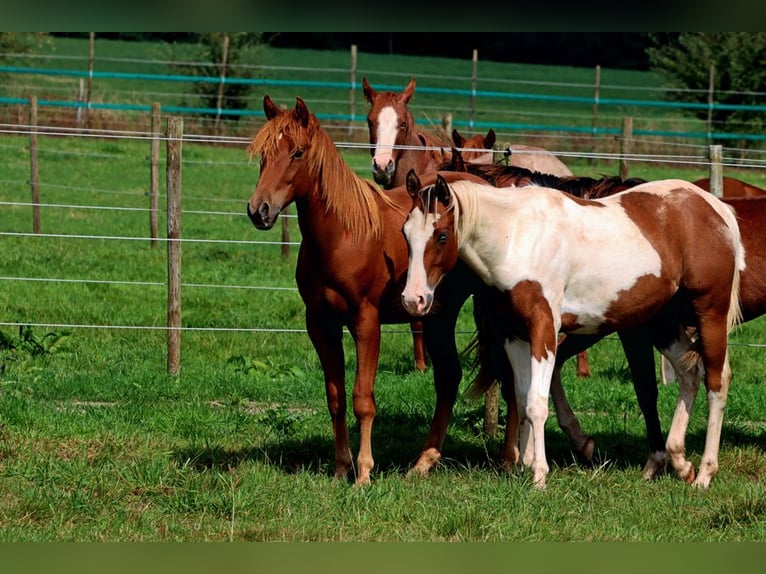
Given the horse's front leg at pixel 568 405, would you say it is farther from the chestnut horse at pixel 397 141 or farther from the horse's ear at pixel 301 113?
the chestnut horse at pixel 397 141

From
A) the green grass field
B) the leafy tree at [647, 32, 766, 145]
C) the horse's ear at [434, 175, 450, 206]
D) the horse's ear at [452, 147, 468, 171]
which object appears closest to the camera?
the green grass field

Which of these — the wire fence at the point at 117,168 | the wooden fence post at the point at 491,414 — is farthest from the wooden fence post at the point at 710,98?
the wooden fence post at the point at 491,414

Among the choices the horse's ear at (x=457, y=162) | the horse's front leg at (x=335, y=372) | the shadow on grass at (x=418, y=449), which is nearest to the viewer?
the horse's front leg at (x=335, y=372)

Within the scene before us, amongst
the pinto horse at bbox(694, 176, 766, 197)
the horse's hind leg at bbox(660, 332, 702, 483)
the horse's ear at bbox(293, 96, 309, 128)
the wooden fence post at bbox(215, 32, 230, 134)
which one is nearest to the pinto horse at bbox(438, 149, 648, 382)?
the horse's hind leg at bbox(660, 332, 702, 483)

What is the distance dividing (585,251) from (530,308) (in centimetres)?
49

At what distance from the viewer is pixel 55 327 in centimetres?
1011

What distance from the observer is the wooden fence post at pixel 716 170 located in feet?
29.2

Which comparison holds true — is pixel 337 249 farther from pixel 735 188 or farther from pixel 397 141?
pixel 735 188

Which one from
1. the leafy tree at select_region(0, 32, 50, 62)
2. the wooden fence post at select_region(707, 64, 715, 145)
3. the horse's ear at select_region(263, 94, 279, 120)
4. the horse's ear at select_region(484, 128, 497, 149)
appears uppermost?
the leafy tree at select_region(0, 32, 50, 62)

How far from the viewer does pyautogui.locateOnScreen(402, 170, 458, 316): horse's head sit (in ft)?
18.9

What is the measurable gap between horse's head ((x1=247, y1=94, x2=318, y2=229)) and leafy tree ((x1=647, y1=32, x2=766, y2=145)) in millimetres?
24112

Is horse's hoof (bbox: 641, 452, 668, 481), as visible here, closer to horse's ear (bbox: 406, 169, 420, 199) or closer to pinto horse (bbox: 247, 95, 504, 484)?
pinto horse (bbox: 247, 95, 504, 484)

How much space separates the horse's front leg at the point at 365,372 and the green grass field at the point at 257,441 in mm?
155

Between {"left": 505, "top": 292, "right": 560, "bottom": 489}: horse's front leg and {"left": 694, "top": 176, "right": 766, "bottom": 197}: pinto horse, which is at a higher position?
{"left": 694, "top": 176, "right": 766, "bottom": 197}: pinto horse
